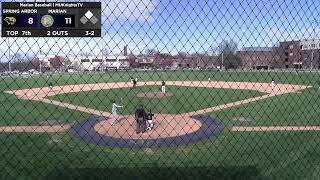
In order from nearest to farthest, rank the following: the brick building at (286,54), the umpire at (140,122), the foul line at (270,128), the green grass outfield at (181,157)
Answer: the green grass outfield at (181,157) < the brick building at (286,54) < the foul line at (270,128) < the umpire at (140,122)

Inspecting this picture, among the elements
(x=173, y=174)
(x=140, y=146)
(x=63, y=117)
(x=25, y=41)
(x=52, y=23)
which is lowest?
(x=63, y=117)

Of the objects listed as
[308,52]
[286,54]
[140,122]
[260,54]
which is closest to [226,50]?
[260,54]

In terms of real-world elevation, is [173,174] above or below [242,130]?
above

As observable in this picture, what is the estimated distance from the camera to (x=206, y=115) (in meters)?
15.2

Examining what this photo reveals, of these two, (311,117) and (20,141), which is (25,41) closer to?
(20,141)

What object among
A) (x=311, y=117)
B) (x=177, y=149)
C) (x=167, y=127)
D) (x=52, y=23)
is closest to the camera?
(x=52, y=23)

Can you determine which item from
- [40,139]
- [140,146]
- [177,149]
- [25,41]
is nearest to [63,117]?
[40,139]

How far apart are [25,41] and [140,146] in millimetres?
6902

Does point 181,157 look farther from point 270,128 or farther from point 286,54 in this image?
point 286,54
